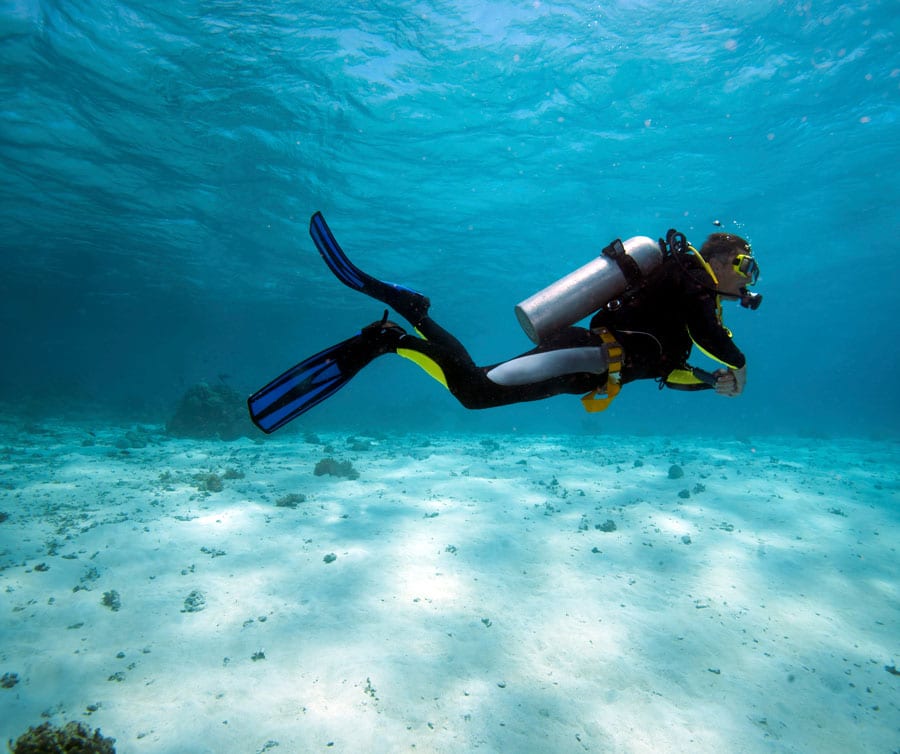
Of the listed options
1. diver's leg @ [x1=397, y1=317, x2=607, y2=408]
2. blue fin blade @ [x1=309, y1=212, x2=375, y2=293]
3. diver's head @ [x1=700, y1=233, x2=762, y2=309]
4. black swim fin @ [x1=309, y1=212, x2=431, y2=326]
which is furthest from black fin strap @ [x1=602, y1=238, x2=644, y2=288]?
blue fin blade @ [x1=309, y1=212, x2=375, y2=293]

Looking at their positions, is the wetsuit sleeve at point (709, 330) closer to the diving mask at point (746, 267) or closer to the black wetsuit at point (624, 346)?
the black wetsuit at point (624, 346)

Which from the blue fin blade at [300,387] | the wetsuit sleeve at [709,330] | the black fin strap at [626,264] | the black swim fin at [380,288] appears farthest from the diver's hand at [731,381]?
the blue fin blade at [300,387]

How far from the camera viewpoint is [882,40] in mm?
12539

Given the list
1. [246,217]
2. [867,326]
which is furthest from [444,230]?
[867,326]

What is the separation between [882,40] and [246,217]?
24487mm

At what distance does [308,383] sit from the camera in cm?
328

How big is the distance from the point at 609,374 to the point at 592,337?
0.35m

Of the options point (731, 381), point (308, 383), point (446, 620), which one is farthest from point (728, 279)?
point (446, 620)

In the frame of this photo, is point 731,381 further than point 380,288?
No

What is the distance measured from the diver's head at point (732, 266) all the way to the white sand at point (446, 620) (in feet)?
11.5

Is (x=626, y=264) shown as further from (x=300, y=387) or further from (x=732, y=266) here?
(x=300, y=387)

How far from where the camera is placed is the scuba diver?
3336mm

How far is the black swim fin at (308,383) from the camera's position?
3.26 m

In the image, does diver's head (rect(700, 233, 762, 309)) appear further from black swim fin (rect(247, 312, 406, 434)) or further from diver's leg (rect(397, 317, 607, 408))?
black swim fin (rect(247, 312, 406, 434))
